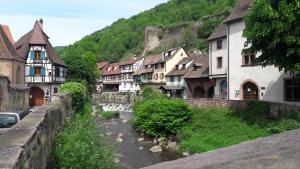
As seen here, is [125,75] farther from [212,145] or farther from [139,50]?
[212,145]

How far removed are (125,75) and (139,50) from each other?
39.1 metres

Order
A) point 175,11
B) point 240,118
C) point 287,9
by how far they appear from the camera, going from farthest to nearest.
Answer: point 175,11, point 240,118, point 287,9

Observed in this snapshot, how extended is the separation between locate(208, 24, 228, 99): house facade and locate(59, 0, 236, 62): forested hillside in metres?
53.4

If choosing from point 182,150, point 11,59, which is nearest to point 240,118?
point 182,150

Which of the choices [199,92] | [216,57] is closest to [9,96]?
[216,57]

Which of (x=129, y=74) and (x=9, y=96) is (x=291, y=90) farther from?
(x=129, y=74)

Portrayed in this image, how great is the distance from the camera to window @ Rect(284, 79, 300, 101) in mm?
30109

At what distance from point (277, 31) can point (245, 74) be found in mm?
14632

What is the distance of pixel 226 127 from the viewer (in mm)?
30562

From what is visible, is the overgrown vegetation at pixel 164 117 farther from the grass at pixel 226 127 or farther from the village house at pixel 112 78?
the village house at pixel 112 78

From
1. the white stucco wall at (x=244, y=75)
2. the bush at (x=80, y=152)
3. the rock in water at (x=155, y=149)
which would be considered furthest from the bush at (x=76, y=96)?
the white stucco wall at (x=244, y=75)

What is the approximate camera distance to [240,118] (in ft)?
101

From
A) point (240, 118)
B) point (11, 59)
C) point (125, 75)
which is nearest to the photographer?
point (240, 118)

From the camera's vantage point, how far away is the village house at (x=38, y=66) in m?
50.8
